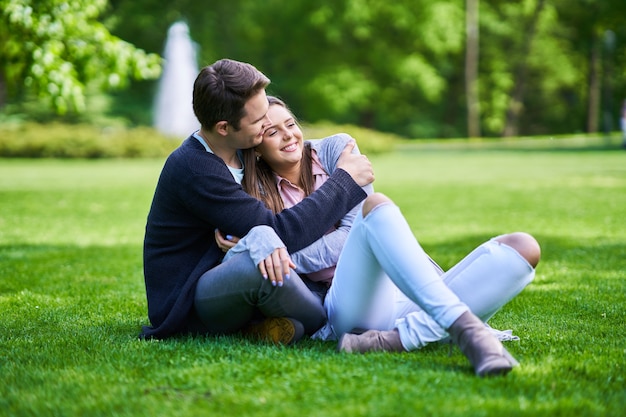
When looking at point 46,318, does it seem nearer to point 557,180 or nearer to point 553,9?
point 557,180

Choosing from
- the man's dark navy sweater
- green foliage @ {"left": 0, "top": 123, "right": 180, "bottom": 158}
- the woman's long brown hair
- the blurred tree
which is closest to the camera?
the man's dark navy sweater

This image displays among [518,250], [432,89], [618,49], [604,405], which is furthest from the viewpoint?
[432,89]

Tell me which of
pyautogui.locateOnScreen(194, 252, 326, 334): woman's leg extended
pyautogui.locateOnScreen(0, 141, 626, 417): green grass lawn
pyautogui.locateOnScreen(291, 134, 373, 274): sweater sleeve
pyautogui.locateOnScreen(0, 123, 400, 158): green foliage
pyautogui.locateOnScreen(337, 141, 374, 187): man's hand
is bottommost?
pyautogui.locateOnScreen(0, 123, 400, 158): green foliage

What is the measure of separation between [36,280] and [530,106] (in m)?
47.9

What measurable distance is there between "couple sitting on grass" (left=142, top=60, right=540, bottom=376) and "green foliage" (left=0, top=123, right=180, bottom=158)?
2613 cm

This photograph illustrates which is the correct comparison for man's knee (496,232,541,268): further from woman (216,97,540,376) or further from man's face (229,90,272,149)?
man's face (229,90,272,149)

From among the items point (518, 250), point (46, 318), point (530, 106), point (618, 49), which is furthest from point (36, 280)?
point (530, 106)

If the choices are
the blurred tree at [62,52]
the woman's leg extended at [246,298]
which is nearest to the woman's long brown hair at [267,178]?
the woman's leg extended at [246,298]

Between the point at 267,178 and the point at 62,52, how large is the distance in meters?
8.70

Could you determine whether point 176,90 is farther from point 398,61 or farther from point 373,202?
point 373,202

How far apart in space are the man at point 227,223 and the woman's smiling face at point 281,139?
70mm

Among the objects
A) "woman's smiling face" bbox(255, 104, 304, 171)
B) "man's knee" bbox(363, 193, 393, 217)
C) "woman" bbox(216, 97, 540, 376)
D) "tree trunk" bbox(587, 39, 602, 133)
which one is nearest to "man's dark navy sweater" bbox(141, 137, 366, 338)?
"woman" bbox(216, 97, 540, 376)

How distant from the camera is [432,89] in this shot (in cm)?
4516

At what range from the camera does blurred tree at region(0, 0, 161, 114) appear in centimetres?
1103
